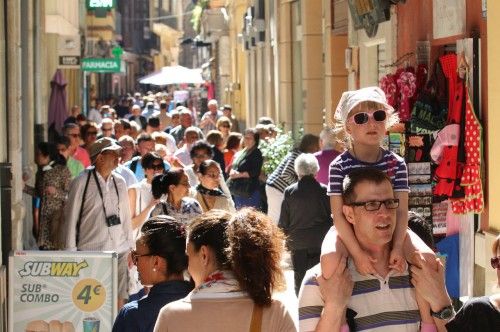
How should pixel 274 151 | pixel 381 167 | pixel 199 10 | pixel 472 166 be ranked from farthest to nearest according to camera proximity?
pixel 199 10, pixel 274 151, pixel 472 166, pixel 381 167

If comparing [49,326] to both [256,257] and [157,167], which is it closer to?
[157,167]

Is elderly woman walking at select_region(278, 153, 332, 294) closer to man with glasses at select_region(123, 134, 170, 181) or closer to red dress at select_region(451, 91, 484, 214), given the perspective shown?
red dress at select_region(451, 91, 484, 214)

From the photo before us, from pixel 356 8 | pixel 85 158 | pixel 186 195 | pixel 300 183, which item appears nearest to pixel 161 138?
pixel 85 158

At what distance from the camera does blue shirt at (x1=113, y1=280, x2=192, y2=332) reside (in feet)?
18.7

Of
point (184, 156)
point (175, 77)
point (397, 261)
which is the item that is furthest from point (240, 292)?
point (175, 77)

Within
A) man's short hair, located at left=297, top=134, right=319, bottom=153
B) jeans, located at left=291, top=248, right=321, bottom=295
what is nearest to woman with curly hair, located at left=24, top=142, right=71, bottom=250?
jeans, located at left=291, top=248, right=321, bottom=295

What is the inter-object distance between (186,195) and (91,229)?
1.01m

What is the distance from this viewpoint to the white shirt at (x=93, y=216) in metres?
11.0

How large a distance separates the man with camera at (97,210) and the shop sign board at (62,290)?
5.32 ft

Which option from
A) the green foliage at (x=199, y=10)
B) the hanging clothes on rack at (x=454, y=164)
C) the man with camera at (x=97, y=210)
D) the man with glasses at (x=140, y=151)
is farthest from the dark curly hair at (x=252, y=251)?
the green foliage at (x=199, y=10)

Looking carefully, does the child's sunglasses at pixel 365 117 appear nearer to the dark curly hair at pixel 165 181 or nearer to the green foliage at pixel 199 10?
the dark curly hair at pixel 165 181

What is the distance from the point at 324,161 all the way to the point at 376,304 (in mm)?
8861

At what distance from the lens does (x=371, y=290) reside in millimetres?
5172

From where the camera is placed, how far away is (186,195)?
10.6 meters
